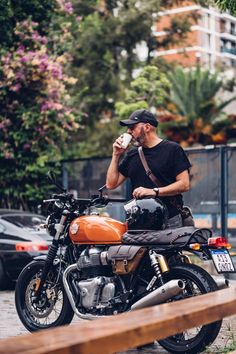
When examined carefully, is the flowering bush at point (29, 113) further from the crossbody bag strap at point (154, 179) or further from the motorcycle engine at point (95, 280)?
Answer: the motorcycle engine at point (95, 280)

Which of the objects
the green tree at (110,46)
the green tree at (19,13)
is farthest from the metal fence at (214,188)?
the green tree at (110,46)

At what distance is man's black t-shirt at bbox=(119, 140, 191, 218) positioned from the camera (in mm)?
6957

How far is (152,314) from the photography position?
3.49m

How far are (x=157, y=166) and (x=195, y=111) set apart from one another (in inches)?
1241

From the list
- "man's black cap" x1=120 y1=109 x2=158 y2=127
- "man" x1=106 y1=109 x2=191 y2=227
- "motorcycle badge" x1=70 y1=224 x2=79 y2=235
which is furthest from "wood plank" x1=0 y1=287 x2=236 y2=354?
"man's black cap" x1=120 y1=109 x2=158 y2=127

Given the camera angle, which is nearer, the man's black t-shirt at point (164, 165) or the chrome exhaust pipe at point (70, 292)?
the chrome exhaust pipe at point (70, 292)

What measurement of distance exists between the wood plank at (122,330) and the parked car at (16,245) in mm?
8677

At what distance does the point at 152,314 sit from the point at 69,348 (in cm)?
73

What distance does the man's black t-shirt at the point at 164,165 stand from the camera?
22.8ft

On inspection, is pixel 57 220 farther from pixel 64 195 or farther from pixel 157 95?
pixel 157 95

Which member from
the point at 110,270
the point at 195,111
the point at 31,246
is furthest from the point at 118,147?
the point at 195,111

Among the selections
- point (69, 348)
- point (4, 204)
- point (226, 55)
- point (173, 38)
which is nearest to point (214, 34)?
point (226, 55)

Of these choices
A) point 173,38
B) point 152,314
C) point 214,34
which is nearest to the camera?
point 152,314

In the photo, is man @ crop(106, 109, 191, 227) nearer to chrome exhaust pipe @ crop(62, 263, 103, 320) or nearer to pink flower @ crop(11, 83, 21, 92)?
chrome exhaust pipe @ crop(62, 263, 103, 320)
